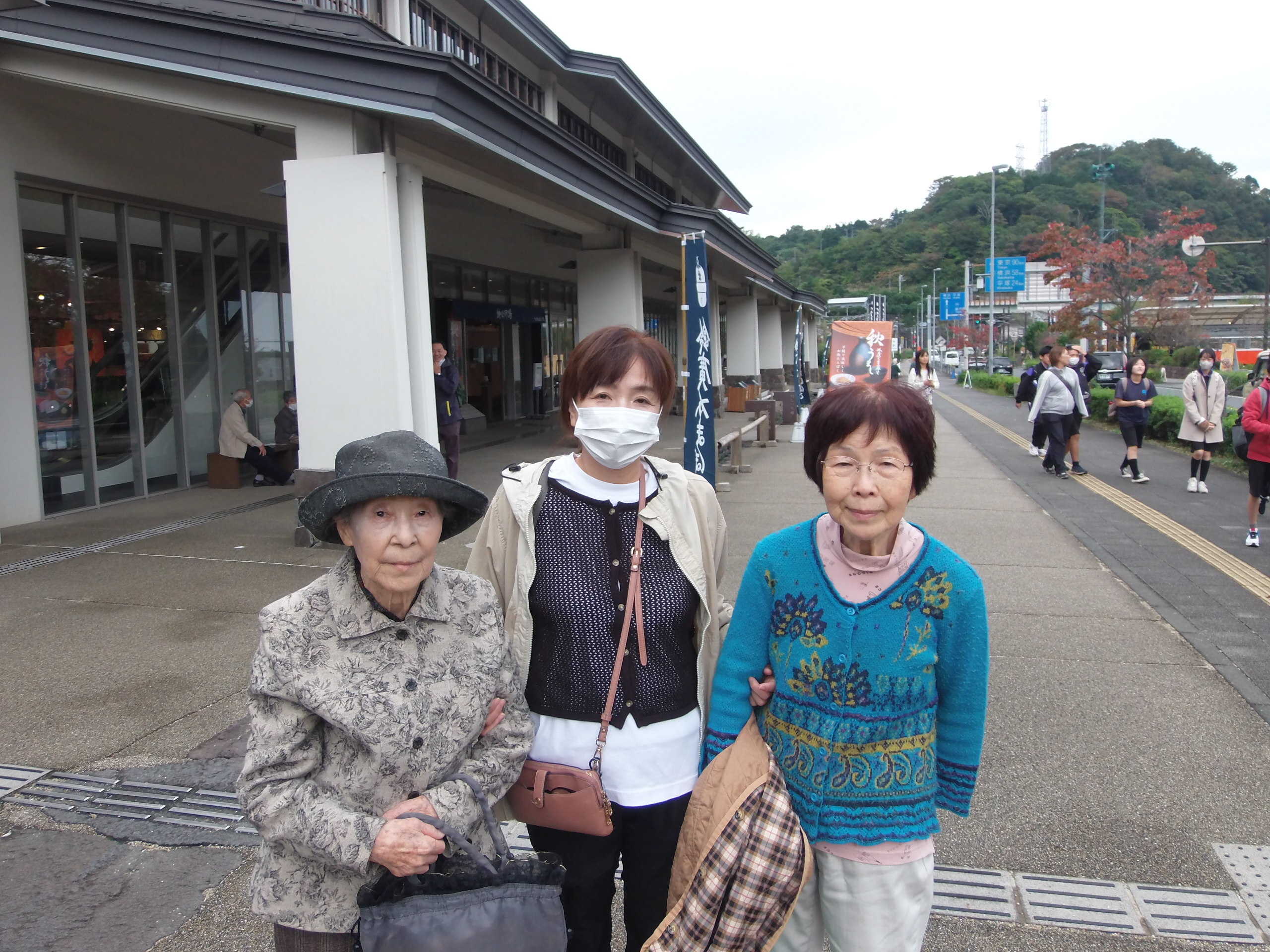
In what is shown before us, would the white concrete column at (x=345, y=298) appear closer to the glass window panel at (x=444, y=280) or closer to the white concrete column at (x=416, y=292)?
the white concrete column at (x=416, y=292)

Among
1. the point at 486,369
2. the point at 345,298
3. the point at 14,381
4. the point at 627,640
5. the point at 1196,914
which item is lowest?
the point at 1196,914

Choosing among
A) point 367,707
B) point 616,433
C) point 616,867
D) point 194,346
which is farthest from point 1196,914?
point 194,346

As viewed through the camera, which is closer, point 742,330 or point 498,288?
point 498,288

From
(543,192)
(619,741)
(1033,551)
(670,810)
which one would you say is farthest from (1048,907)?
(543,192)

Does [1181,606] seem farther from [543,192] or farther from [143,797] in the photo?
[543,192]

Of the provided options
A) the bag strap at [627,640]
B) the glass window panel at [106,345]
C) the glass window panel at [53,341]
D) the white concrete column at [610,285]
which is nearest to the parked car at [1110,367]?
the white concrete column at [610,285]

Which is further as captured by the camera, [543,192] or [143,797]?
[543,192]

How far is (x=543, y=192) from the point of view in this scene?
1123 centimetres

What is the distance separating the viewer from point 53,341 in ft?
30.9

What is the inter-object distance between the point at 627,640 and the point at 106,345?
398 inches

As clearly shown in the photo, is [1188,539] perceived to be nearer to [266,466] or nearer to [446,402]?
[446,402]

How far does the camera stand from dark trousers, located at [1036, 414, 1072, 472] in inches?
496

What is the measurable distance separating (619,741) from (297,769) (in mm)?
668

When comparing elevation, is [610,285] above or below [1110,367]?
above
